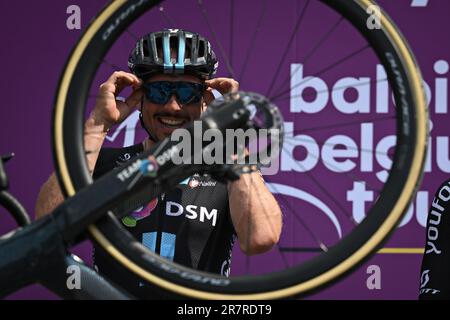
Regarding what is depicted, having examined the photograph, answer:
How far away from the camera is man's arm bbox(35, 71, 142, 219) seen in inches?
95.2

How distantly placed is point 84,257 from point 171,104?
1629 mm

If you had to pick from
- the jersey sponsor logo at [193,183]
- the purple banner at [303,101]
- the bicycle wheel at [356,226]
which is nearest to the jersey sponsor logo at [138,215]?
the jersey sponsor logo at [193,183]

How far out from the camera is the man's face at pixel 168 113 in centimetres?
240

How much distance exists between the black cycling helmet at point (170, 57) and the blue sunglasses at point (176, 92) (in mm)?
47

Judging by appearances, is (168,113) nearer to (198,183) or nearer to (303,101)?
(198,183)

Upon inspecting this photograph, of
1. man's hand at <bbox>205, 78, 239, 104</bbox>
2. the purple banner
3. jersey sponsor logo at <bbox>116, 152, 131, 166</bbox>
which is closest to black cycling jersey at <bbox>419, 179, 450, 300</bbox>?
man's hand at <bbox>205, 78, 239, 104</bbox>

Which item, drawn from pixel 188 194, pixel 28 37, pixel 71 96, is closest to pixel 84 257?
pixel 28 37

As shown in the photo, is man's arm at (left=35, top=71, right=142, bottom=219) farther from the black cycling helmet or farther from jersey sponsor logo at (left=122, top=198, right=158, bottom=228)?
jersey sponsor logo at (left=122, top=198, right=158, bottom=228)

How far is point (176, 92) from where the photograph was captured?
7.86ft

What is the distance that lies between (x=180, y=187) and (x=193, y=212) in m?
0.11

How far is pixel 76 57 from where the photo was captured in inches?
Result: 68.6

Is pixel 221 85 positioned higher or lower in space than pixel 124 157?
higher

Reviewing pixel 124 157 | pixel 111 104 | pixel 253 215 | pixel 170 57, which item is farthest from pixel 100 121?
pixel 253 215

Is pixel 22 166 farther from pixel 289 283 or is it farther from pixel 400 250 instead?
pixel 289 283
